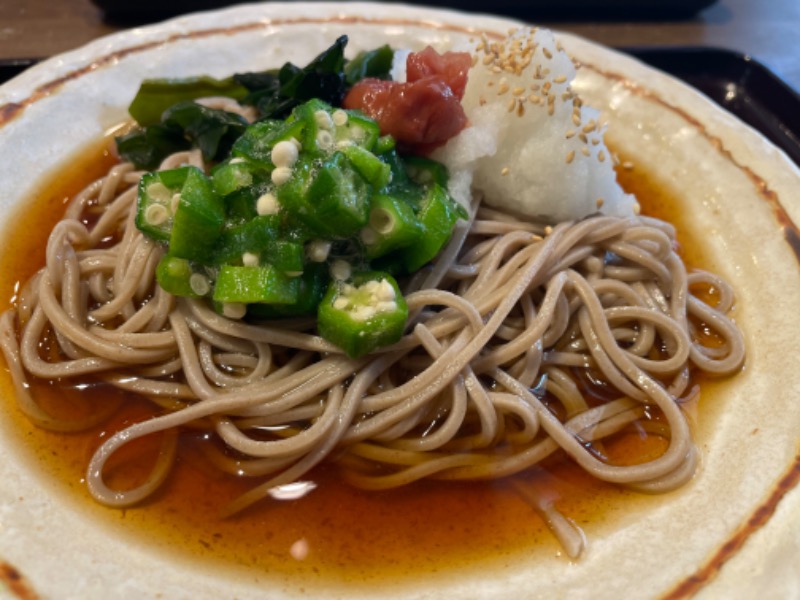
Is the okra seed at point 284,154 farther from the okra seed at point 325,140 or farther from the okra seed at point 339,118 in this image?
the okra seed at point 339,118

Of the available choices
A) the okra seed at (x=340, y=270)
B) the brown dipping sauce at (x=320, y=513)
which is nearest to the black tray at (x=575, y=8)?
the okra seed at (x=340, y=270)

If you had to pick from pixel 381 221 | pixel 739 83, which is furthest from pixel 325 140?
pixel 739 83

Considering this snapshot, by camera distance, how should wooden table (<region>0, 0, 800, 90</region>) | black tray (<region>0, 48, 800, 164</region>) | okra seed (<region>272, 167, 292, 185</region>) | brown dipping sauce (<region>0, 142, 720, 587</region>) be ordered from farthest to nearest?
wooden table (<region>0, 0, 800, 90</region>) → black tray (<region>0, 48, 800, 164</region>) → okra seed (<region>272, 167, 292, 185</region>) → brown dipping sauce (<region>0, 142, 720, 587</region>)

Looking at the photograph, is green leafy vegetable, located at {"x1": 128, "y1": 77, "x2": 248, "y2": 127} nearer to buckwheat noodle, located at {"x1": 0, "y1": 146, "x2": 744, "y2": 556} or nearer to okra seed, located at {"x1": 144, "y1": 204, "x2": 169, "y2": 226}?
buckwheat noodle, located at {"x1": 0, "y1": 146, "x2": 744, "y2": 556}

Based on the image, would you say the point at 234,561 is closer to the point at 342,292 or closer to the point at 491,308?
the point at 342,292

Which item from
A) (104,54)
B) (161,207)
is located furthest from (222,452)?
(104,54)

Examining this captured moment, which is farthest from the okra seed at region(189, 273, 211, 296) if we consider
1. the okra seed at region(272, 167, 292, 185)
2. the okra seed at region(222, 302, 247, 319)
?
the okra seed at region(272, 167, 292, 185)

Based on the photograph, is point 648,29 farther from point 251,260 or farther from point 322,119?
point 251,260
